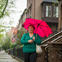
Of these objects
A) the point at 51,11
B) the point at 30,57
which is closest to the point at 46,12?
the point at 51,11

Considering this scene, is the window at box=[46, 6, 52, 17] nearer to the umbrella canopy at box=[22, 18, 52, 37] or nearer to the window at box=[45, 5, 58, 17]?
the window at box=[45, 5, 58, 17]

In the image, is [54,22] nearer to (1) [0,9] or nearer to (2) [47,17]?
(2) [47,17]

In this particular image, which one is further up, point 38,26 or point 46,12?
point 38,26

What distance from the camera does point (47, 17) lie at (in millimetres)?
37000

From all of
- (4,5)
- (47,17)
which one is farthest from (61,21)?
(47,17)

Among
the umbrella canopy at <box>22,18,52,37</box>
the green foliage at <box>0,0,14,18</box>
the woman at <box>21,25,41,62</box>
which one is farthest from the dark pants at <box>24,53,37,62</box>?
→ the green foliage at <box>0,0,14,18</box>

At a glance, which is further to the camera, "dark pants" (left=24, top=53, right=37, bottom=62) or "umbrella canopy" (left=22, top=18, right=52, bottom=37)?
"umbrella canopy" (left=22, top=18, right=52, bottom=37)

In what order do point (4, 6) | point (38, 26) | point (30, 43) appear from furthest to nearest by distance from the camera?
1. point (4, 6)
2. point (38, 26)
3. point (30, 43)

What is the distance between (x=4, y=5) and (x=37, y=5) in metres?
11.0

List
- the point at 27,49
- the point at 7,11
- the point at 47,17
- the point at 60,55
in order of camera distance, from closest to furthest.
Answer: the point at 27,49 → the point at 60,55 → the point at 7,11 → the point at 47,17

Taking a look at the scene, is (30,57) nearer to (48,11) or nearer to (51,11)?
(48,11)

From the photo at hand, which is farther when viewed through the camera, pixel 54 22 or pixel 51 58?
pixel 54 22

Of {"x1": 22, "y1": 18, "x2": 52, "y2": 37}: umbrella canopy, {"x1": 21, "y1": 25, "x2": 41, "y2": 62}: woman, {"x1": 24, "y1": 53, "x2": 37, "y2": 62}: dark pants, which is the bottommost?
{"x1": 24, "y1": 53, "x2": 37, "y2": 62}: dark pants

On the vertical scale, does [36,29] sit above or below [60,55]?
above
